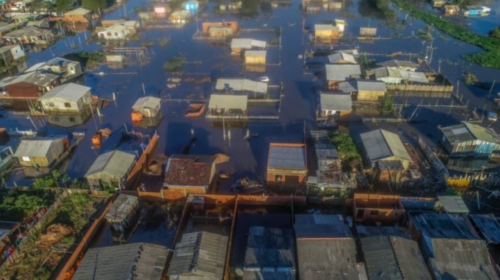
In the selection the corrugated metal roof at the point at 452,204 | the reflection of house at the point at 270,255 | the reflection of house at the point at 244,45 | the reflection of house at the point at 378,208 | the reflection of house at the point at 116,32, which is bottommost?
the reflection of house at the point at 378,208

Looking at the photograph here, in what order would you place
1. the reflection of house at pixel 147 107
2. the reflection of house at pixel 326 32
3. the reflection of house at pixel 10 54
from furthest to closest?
the reflection of house at pixel 326 32
the reflection of house at pixel 10 54
the reflection of house at pixel 147 107

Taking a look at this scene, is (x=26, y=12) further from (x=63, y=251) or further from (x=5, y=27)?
(x=63, y=251)

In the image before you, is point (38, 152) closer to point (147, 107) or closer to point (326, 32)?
point (147, 107)

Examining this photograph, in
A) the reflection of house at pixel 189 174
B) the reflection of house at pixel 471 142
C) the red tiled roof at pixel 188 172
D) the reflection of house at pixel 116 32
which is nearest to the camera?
the reflection of house at pixel 189 174

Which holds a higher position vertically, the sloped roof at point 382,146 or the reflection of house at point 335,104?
the reflection of house at point 335,104

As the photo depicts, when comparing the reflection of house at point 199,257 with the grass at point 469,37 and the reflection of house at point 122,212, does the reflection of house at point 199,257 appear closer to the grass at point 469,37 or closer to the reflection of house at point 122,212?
the reflection of house at point 122,212

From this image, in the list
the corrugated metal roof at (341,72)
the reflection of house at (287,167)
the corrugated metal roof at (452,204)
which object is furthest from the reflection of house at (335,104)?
the corrugated metal roof at (452,204)
